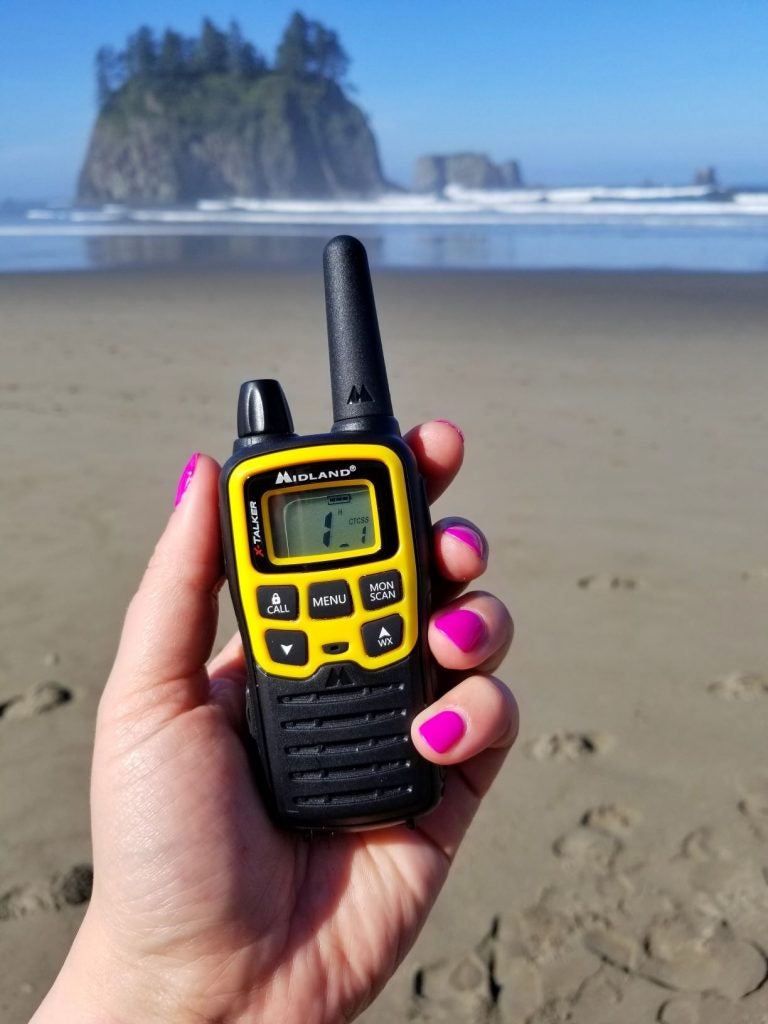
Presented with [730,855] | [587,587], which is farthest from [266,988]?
[587,587]

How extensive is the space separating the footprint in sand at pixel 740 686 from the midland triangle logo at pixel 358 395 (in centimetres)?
223

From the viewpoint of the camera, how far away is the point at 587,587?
4602 millimetres

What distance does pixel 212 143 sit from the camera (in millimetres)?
91875

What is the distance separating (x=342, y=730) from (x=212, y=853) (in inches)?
13.4

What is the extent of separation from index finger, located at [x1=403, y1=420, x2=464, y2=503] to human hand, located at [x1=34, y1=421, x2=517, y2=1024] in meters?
0.13

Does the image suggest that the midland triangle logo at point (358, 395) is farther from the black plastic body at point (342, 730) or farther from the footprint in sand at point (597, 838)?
the footprint in sand at point (597, 838)

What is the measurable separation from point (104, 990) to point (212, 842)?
346 mm

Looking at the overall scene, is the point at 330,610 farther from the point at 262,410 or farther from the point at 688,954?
the point at 688,954

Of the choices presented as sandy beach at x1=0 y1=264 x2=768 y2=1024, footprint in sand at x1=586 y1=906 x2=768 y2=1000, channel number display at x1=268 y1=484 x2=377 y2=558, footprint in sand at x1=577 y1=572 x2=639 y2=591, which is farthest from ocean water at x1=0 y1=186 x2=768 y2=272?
channel number display at x1=268 y1=484 x2=377 y2=558

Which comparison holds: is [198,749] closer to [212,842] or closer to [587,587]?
[212,842]

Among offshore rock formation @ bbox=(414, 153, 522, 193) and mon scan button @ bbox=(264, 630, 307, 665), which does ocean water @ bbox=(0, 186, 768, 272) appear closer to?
mon scan button @ bbox=(264, 630, 307, 665)

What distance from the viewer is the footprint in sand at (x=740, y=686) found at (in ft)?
12.1

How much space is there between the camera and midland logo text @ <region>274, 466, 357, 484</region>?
2.02 meters

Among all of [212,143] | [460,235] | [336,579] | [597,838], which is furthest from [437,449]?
[212,143]
